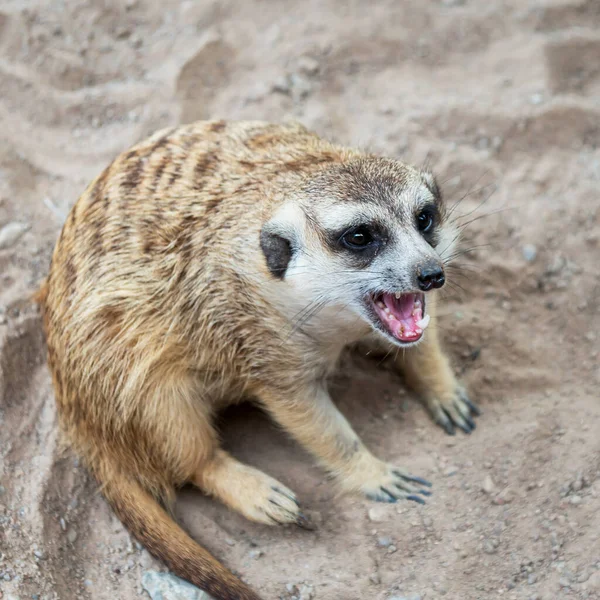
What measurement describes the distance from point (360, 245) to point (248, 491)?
0.91 meters

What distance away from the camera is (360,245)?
2.23 metres

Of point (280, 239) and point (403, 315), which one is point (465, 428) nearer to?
point (403, 315)

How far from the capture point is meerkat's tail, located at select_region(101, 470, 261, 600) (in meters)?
2.26

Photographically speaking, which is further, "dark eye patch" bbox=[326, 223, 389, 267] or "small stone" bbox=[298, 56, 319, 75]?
"small stone" bbox=[298, 56, 319, 75]

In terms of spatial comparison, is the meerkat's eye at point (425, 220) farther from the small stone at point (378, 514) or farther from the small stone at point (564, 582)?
the small stone at point (564, 582)

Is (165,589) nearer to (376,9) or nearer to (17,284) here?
(17,284)

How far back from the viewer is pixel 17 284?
299 centimetres

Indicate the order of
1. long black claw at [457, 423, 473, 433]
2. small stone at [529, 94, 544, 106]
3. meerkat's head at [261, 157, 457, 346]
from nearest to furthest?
meerkat's head at [261, 157, 457, 346] < long black claw at [457, 423, 473, 433] < small stone at [529, 94, 544, 106]

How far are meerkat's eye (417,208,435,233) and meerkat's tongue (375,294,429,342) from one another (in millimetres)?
196

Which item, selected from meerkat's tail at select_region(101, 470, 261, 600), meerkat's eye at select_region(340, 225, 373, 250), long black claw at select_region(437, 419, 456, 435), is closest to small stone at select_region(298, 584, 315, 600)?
meerkat's tail at select_region(101, 470, 261, 600)

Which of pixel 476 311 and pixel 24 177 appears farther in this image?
pixel 24 177

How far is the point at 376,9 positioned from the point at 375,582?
8.72ft

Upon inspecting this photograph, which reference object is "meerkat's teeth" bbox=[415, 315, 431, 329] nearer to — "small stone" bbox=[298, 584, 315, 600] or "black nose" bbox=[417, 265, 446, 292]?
"black nose" bbox=[417, 265, 446, 292]

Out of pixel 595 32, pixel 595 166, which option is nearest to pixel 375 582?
pixel 595 166
